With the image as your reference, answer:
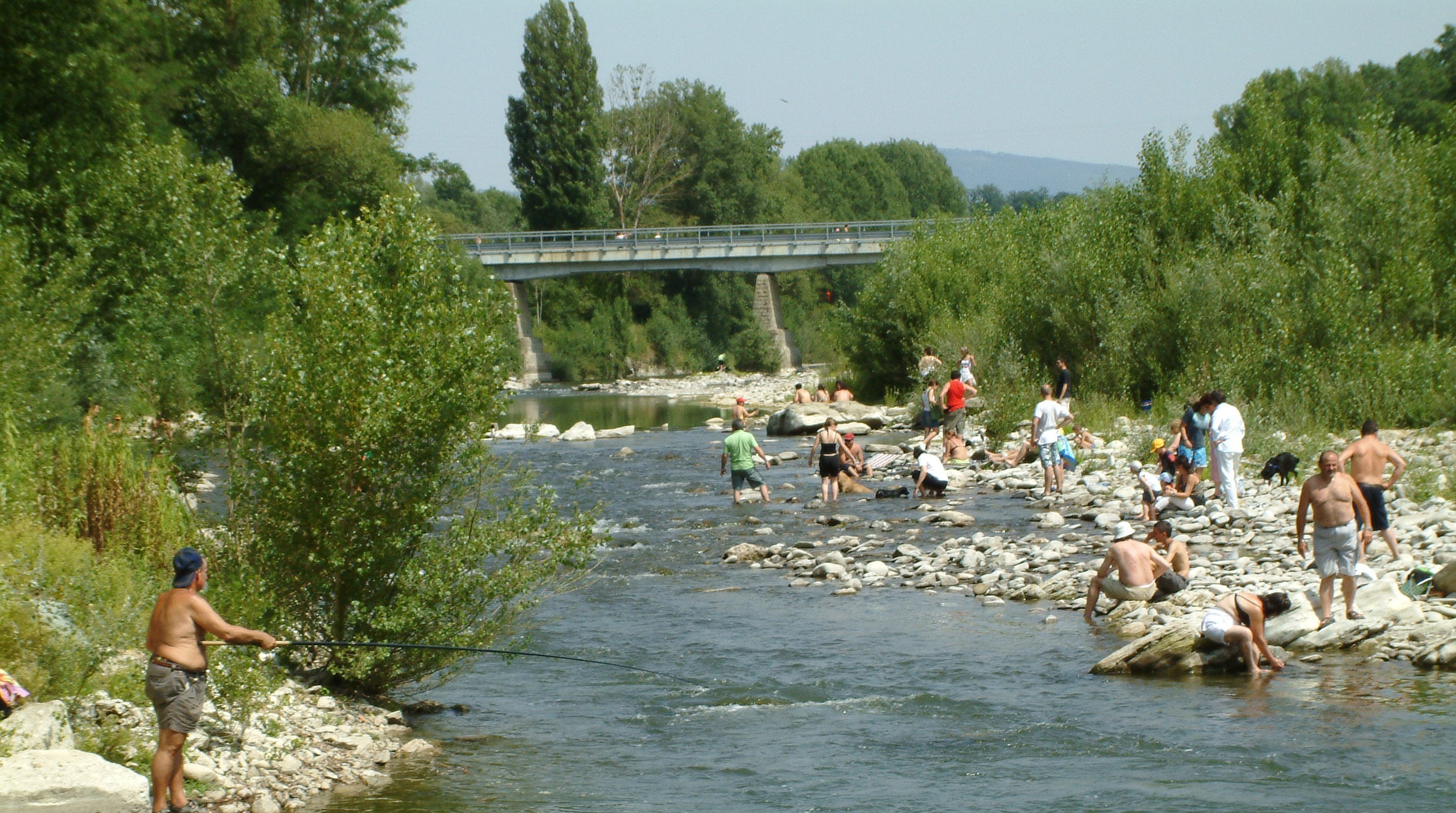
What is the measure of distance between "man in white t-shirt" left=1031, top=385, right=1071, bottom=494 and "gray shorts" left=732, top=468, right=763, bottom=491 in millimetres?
4938

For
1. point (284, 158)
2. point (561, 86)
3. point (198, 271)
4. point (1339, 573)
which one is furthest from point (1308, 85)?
point (198, 271)

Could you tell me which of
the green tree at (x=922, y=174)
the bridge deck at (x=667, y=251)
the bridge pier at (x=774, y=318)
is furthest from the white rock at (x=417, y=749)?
the green tree at (x=922, y=174)

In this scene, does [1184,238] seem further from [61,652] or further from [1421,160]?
[61,652]

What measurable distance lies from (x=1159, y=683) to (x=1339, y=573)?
2118 mm


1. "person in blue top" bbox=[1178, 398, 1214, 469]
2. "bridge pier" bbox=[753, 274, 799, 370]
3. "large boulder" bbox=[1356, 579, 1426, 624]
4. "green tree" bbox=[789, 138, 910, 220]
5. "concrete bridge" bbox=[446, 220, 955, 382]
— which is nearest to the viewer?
"large boulder" bbox=[1356, 579, 1426, 624]

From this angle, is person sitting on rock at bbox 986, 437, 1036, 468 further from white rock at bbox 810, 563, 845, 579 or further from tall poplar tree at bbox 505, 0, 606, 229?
tall poplar tree at bbox 505, 0, 606, 229

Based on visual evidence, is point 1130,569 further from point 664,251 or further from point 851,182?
point 851,182

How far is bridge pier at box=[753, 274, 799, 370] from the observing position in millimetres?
73438

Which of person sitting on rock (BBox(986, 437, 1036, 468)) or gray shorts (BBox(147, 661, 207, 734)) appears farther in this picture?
person sitting on rock (BBox(986, 437, 1036, 468))

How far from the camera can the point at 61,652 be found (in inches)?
350

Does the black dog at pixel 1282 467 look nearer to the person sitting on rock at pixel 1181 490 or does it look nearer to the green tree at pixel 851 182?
the person sitting on rock at pixel 1181 490

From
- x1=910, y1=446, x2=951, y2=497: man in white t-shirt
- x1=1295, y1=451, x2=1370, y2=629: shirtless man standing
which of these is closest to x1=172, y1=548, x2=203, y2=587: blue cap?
x1=1295, y1=451, x2=1370, y2=629: shirtless man standing

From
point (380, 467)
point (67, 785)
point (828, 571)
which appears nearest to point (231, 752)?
point (67, 785)

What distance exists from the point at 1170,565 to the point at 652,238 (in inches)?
2329
